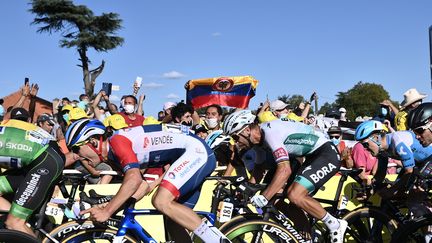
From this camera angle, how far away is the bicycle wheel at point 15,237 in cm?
433

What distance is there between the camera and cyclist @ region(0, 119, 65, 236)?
4.66m

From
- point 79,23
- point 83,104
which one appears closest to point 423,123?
point 83,104

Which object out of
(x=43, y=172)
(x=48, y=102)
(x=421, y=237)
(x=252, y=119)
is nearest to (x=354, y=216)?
(x=421, y=237)

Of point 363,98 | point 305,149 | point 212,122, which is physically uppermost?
point 305,149

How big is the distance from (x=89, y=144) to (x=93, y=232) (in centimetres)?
74

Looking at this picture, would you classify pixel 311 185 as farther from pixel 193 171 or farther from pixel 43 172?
pixel 43 172

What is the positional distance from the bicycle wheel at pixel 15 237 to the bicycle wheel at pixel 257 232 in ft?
5.53

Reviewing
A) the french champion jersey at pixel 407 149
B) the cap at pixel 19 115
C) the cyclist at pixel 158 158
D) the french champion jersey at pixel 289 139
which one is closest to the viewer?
the cyclist at pixel 158 158

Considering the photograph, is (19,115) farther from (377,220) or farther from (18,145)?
(377,220)

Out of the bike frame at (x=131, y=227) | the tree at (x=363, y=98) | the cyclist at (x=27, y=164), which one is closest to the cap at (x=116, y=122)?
the cyclist at (x=27, y=164)

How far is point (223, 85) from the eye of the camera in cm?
1341

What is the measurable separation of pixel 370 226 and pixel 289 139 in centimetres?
159

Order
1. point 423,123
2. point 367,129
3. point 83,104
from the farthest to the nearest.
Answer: point 83,104, point 367,129, point 423,123

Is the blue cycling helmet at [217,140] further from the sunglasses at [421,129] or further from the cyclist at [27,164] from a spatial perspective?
the cyclist at [27,164]
